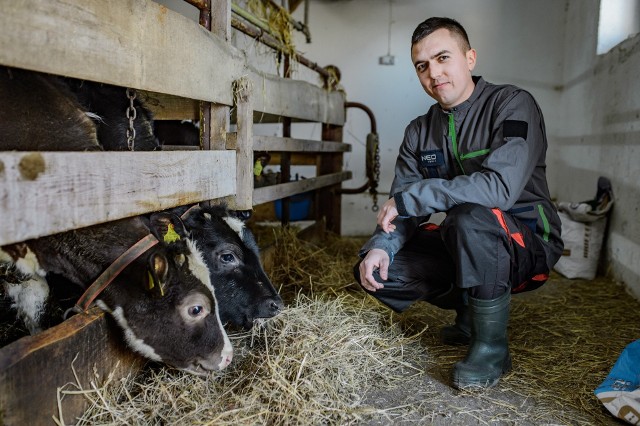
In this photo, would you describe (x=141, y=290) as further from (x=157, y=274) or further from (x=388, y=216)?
(x=388, y=216)

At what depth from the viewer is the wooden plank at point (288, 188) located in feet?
12.2

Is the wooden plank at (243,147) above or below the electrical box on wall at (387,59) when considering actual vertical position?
below

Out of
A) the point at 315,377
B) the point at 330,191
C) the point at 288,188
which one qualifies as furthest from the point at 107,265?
the point at 330,191

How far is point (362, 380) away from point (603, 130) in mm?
4354

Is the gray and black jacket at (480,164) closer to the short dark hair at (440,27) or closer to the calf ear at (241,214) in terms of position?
the short dark hair at (440,27)

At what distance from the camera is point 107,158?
196cm

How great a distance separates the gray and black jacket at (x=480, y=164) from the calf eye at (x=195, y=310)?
0.97m

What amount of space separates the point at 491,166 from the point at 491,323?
2.53 feet

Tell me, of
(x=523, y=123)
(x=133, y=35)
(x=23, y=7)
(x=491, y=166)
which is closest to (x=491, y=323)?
(x=491, y=166)

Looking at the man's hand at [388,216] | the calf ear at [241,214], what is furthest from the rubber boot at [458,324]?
the calf ear at [241,214]

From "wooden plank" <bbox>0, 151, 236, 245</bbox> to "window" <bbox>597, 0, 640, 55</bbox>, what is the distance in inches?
210

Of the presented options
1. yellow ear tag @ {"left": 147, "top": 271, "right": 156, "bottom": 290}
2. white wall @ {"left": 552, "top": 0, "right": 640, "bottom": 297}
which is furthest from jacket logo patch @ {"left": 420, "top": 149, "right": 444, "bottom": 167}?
white wall @ {"left": 552, "top": 0, "right": 640, "bottom": 297}

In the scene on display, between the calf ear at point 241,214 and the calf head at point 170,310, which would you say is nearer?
the calf head at point 170,310

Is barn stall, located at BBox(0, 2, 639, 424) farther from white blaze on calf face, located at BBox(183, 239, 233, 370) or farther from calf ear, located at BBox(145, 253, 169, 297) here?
calf ear, located at BBox(145, 253, 169, 297)
